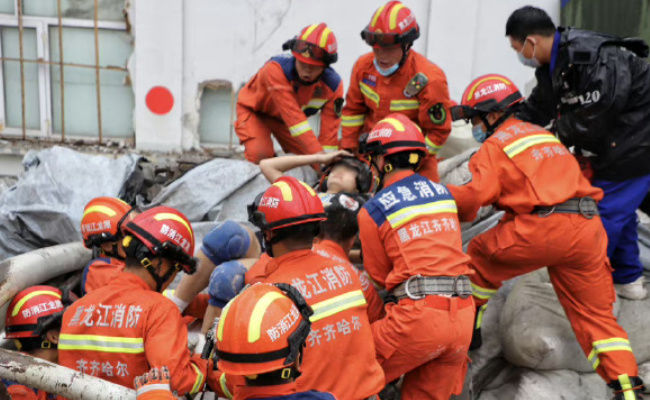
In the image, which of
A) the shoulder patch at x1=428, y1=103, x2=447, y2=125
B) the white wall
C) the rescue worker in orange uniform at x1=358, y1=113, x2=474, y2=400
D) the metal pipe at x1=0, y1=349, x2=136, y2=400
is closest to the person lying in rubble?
the rescue worker in orange uniform at x1=358, y1=113, x2=474, y2=400

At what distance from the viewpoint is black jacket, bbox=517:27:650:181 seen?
11.6 feet

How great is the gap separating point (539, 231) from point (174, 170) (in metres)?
3.18

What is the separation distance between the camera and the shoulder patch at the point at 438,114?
464 centimetres

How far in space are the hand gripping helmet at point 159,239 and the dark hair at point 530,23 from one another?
2.17m

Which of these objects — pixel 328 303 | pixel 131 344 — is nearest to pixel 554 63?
pixel 328 303

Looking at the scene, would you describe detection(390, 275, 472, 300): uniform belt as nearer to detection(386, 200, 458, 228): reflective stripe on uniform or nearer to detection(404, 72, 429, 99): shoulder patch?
detection(386, 200, 458, 228): reflective stripe on uniform

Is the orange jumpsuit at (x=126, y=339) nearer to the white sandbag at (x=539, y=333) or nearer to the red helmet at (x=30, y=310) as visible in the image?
Result: the red helmet at (x=30, y=310)

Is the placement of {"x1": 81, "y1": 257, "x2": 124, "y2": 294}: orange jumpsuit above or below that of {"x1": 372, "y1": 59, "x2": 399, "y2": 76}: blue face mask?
below

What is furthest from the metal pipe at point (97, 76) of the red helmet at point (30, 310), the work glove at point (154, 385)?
the work glove at point (154, 385)

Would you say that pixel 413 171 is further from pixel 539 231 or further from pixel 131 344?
pixel 131 344

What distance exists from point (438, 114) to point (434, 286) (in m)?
1.95

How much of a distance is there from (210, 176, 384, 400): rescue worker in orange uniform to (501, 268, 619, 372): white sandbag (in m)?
1.42

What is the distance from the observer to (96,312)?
2.55m

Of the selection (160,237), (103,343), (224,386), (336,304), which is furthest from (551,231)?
(103,343)
